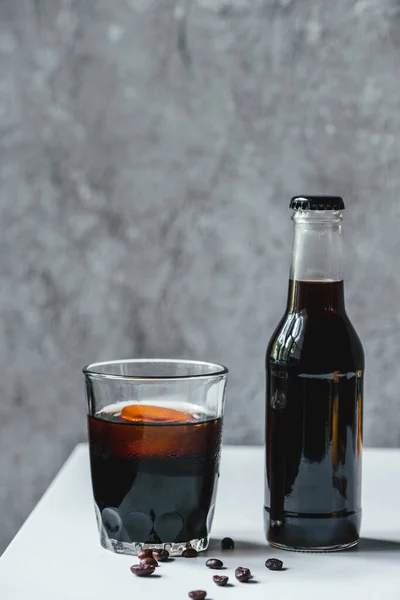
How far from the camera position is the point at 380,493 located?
110 cm

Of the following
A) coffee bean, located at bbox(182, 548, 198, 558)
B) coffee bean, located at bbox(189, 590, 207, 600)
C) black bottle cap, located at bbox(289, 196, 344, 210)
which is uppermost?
black bottle cap, located at bbox(289, 196, 344, 210)

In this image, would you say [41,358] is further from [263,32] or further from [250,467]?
[263,32]

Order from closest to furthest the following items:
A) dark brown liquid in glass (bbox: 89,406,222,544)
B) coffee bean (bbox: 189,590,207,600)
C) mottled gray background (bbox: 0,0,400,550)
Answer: coffee bean (bbox: 189,590,207,600) → dark brown liquid in glass (bbox: 89,406,222,544) → mottled gray background (bbox: 0,0,400,550)

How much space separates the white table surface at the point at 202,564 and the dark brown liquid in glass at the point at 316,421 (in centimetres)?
3

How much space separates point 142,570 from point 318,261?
320 mm

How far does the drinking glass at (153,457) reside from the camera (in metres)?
0.84

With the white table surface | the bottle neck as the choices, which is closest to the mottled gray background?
the white table surface

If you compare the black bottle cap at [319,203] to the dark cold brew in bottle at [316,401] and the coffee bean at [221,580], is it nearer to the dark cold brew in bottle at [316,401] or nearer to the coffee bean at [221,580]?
the dark cold brew in bottle at [316,401]

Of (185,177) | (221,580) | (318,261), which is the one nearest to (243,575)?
(221,580)

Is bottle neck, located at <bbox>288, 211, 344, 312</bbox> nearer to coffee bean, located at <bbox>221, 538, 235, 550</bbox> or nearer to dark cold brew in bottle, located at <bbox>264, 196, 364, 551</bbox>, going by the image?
dark cold brew in bottle, located at <bbox>264, 196, 364, 551</bbox>

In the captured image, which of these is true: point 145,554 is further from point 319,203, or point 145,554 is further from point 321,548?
point 319,203

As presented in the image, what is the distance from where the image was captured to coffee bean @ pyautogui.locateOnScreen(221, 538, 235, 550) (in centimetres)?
88

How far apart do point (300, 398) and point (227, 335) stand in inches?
22.5

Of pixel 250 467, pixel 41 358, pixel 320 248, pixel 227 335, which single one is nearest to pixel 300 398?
pixel 320 248
